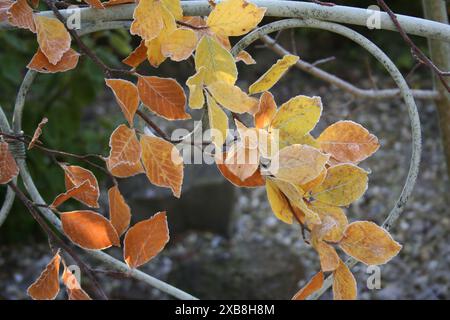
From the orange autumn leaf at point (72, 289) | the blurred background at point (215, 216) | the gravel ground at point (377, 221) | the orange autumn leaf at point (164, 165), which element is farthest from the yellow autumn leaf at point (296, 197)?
the gravel ground at point (377, 221)

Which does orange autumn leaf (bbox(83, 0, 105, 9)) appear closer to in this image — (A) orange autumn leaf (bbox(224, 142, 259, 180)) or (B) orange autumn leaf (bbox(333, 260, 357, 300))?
(A) orange autumn leaf (bbox(224, 142, 259, 180))

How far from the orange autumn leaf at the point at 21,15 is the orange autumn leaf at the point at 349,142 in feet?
1.08

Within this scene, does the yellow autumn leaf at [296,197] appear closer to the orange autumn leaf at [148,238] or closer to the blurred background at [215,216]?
the orange autumn leaf at [148,238]

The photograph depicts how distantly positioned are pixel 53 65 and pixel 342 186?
34 centimetres

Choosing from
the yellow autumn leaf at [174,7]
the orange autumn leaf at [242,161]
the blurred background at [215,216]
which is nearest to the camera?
the orange autumn leaf at [242,161]

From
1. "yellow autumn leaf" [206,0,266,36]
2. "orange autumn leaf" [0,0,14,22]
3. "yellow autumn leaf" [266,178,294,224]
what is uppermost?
"orange autumn leaf" [0,0,14,22]

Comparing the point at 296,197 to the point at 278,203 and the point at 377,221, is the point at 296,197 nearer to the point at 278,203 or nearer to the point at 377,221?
the point at 278,203

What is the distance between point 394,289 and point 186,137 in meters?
1.69

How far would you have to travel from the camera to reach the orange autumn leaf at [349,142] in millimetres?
690

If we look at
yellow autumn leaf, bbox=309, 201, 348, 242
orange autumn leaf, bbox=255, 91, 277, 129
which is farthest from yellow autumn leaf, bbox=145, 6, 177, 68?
yellow autumn leaf, bbox=309, 201, 348, 242

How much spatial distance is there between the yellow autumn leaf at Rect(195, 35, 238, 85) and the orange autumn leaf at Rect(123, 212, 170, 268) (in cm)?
16

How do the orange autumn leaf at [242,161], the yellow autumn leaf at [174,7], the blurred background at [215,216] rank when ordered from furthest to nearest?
the blurred background at [215,216]
the yellow autumn leaf at [174,7]
the orange autumn leaf at [242,161]

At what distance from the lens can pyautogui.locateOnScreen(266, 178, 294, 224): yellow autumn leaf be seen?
25.2 inches
